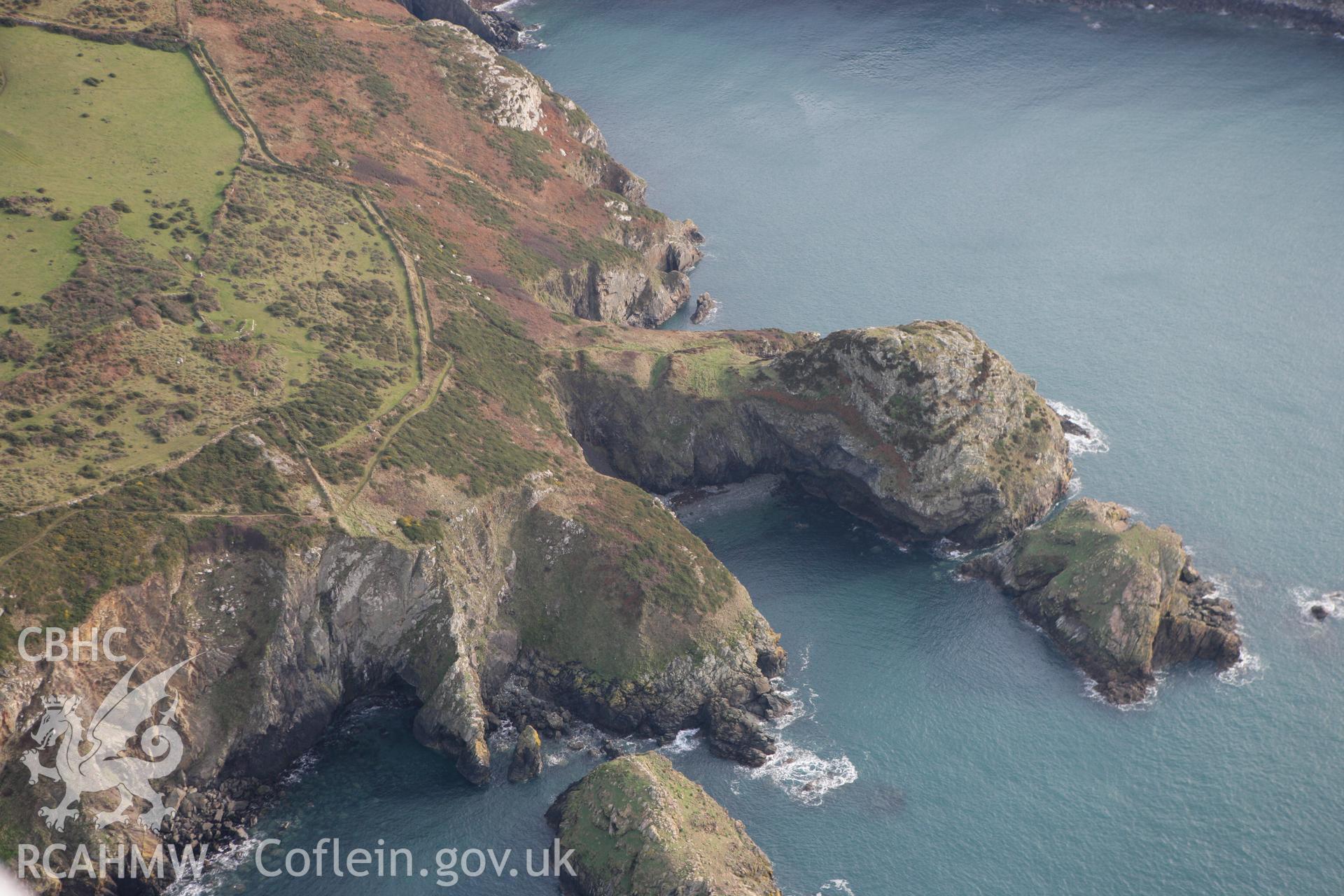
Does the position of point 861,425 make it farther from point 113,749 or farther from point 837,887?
point 113,749

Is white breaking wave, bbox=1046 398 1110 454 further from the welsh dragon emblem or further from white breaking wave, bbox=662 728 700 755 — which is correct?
the welsh dragon emblem

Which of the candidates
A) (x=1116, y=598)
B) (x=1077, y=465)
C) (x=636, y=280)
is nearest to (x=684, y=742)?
(x=1116, y=598)

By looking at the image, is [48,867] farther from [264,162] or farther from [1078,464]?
[1078,464]

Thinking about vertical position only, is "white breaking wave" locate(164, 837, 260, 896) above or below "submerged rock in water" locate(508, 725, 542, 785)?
below

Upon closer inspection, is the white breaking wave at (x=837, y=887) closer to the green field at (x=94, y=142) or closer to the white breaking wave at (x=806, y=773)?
the white breaking wave at (x=806, y=773)

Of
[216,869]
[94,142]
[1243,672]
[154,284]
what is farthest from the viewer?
[94,142]

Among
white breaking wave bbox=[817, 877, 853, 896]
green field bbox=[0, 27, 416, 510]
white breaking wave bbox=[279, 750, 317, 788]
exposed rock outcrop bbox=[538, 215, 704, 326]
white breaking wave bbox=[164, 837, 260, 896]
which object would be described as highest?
green field bbox=[0, 27, 416, 510]

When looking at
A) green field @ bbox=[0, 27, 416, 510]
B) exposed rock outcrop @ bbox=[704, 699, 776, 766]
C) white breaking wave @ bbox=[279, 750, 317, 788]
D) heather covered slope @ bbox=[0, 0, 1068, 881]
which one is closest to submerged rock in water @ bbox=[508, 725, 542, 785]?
heather covered slope @ bbox=[0, 0, 1068, 881]
